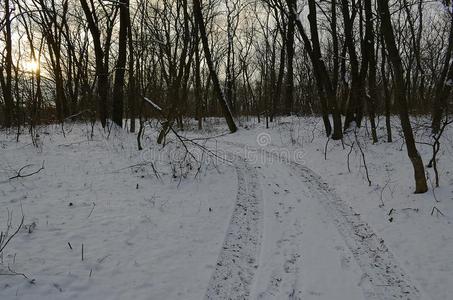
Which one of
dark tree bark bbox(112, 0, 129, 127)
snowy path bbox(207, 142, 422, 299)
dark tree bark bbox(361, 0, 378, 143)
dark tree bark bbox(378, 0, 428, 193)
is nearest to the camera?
snowy path bbox(207, 142, 422, 299)

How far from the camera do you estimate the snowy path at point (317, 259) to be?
402cm

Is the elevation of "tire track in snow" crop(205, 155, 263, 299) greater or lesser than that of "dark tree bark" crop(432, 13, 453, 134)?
lesser

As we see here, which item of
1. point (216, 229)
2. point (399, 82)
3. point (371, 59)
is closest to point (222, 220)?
point (216, 229)

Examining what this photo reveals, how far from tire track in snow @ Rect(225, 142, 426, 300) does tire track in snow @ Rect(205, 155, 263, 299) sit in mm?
1307

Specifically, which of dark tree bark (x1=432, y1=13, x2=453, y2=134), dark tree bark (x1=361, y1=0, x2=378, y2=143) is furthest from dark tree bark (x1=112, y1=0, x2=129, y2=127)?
dark tree bark (x1=432, y1=13, x2=453, y2=134)

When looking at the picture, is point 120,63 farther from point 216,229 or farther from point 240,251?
point 240,251

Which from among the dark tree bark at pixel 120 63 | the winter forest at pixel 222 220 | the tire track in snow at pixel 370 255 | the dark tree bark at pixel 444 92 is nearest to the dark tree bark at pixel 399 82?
the winter forest at pixel 222 220

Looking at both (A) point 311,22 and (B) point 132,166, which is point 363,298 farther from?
(A) point 311,22

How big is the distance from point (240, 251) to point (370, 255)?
5.81 feet

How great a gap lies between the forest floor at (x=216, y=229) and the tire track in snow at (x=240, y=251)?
23mm

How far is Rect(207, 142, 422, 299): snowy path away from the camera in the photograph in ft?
13.2

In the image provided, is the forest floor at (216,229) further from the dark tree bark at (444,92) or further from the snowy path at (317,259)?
the dark tree bark at (444,92)

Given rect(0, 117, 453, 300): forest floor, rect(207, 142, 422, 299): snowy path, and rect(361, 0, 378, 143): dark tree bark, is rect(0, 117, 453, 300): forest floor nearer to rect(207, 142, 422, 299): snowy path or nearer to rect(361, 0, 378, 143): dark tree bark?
rect(207, 142, 422, 299): snowy path

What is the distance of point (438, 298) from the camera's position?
12.8 ft
